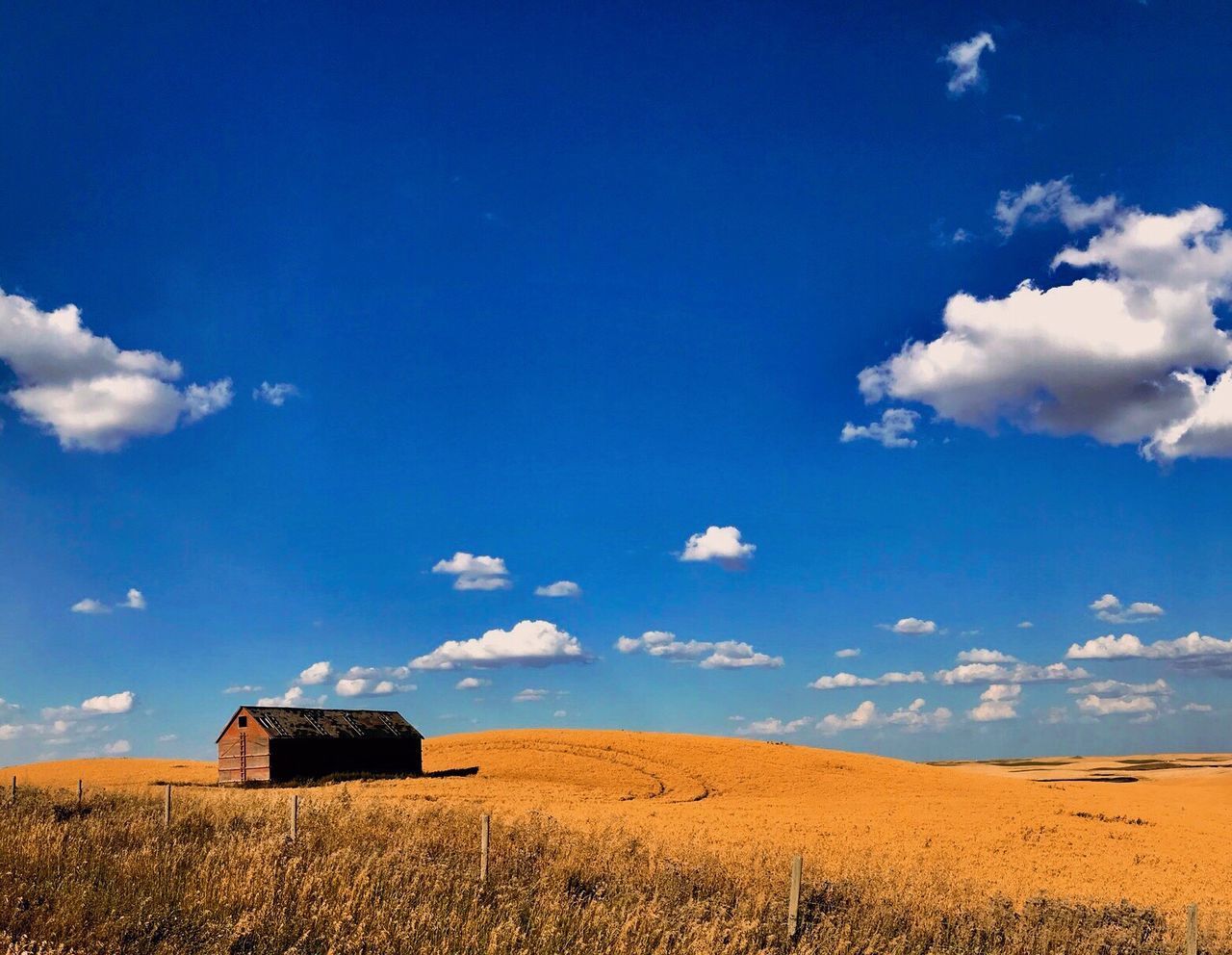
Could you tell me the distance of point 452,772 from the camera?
6406cm

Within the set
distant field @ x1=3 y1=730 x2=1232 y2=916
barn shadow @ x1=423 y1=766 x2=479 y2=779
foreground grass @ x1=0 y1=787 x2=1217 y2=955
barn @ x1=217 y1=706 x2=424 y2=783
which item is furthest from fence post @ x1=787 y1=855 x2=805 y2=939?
barn @ x1=217 y1=706 x2=424 y2=783

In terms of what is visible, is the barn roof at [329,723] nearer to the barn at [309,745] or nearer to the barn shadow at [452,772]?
the barn at [309,745]

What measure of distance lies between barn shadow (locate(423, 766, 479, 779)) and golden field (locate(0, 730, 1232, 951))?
696 millimetres

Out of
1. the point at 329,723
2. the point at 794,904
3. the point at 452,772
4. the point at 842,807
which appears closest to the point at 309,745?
the point at 329,723

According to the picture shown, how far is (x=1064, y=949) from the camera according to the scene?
12266 millimetres

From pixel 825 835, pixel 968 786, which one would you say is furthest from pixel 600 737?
pixel 825 835

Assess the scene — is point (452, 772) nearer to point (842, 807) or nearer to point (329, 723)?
point (329, 723)

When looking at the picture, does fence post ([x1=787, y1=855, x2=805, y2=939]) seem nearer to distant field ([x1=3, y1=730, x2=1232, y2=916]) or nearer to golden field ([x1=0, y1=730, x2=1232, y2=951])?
golden field ([x1=0, y1=730, x2=1232, y2=951])

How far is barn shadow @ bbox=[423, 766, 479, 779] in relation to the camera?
199ft

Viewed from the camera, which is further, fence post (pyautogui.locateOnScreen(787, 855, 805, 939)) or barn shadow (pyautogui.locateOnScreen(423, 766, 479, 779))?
barn shadow (pyautogui.locateOnScreen(423, 766, 479, 779))

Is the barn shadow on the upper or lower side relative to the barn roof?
lower

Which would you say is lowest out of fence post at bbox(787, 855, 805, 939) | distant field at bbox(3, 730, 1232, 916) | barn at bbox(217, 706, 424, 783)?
distant field at bbox(3, 730, 1232, 916)

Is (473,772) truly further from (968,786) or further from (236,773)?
(968,786)

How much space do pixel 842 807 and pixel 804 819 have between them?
9.45m
